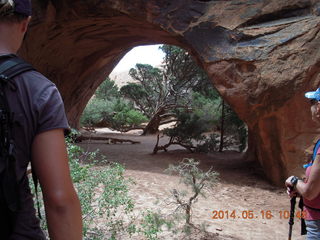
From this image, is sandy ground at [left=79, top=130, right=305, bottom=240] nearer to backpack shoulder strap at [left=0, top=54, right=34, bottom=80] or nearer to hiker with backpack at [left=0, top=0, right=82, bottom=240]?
hiker with backpack at [left=0, top=0, right=82, bottom=240]

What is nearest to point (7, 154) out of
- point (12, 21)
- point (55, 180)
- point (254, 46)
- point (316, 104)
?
point (55, 180)

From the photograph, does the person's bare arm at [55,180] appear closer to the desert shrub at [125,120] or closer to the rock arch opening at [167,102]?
the rock arch opening at [167,102]

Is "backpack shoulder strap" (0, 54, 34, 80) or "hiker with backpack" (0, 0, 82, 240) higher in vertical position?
"backpack shoulder strap" (0, 54, 34, 80)

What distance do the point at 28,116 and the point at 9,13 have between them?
1.08 ft

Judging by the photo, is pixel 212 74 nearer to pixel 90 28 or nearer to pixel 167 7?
pixel 167 7

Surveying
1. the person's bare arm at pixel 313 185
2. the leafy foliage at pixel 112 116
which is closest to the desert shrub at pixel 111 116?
the leafy foliage at pixel 112 116

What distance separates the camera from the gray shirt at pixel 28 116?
2.93 feet

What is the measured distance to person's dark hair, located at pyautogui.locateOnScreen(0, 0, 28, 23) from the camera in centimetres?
93

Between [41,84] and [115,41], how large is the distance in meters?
8.29

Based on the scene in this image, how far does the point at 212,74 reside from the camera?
18.3 feet

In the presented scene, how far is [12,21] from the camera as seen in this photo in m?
0.97

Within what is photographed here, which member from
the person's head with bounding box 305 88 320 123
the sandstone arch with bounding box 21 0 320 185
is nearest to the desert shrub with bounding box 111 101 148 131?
the sandstone arch with bounding box 21 0 320 185

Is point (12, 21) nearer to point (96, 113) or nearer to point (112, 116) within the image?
point (96, 113)

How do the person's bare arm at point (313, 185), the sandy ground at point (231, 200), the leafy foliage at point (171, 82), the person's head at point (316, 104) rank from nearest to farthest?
the person's bare arm at point (313, 185) → the person's head at point (316, 104) → the sandy ground at point (231, 200) → the leafy foliage at point (171, 82)
